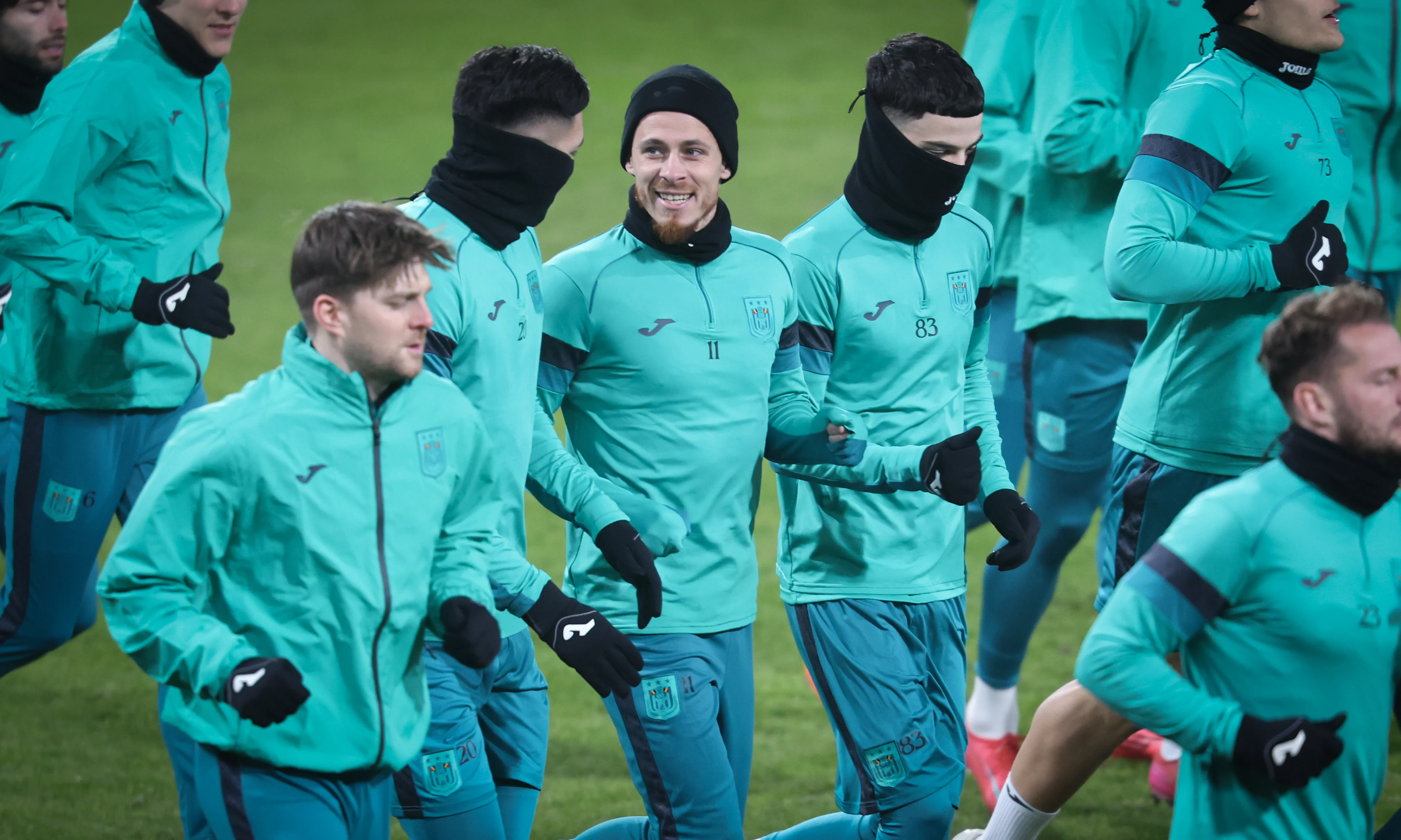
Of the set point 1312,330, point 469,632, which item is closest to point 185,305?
point 469,632

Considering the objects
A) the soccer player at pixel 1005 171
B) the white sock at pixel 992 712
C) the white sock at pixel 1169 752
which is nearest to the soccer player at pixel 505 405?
the white sock at pixel 992 712

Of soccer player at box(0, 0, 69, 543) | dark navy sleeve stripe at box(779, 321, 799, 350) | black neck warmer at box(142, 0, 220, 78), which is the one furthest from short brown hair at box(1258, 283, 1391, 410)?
soccer player at box(0, 0, 69, 543)

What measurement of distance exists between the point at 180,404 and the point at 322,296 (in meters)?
1.79

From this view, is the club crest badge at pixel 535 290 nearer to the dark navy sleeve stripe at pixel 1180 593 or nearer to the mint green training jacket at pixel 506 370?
the mint green training jacket at pixel 506 370

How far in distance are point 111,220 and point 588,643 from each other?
191cm

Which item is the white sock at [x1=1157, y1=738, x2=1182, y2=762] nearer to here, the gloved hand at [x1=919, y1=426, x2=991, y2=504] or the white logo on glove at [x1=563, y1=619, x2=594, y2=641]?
the gloved hand at [x1=919, y1=426, x2=991, y2=504]

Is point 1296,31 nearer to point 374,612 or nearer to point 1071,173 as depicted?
point 1071,173

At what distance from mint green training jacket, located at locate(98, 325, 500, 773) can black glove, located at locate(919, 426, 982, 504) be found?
1.21 m

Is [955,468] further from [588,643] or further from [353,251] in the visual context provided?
[353,251]

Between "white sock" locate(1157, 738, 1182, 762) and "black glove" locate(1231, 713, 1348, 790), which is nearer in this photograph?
"black glove" locate(1231, 713, 1348, 790)

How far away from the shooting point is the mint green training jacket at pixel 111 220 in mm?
4070

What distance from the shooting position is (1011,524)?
155 inches

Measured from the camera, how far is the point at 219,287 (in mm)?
3990

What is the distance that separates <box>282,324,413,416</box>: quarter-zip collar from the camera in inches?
113
